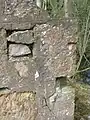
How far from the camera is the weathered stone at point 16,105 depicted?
2684 mm

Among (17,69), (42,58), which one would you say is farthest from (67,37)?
(17,69)

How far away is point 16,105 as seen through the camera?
106 inches

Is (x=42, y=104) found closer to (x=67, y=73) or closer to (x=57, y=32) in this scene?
(x=67, y=73)

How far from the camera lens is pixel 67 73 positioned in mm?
2627

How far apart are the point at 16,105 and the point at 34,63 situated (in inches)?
15.4

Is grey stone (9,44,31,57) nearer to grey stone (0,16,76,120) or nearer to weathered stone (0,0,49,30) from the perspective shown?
grey stone (0,16,76,120)

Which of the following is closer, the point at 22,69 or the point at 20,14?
the point at 20,14

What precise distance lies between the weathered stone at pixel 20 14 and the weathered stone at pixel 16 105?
0.57 m

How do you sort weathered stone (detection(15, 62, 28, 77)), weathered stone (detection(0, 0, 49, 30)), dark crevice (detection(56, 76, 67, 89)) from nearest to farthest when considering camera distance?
weathered stone (detection(0, 0, 49, 30)) → weathered stone (detection(15, 62, 28, 77)) → dark crevice (detection(56, 76, 67, 89))

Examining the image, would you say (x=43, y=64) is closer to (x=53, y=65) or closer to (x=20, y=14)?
(x=53, y=65)

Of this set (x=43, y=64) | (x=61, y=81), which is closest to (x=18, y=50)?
(x=43, y=64)

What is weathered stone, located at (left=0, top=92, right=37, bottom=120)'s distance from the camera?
8.80 feet

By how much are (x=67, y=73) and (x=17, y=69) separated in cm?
39

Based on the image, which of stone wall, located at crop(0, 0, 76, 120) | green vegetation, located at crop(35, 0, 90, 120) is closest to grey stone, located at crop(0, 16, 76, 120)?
stone wall, located at crop(0, 0, 76, 120)
